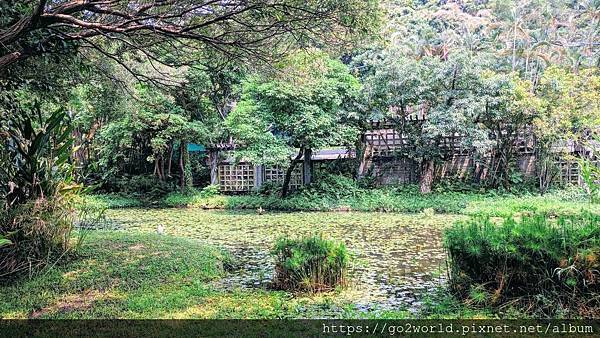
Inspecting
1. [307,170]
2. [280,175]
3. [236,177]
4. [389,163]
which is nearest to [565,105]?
[389,163]

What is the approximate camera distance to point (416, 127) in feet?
49.3

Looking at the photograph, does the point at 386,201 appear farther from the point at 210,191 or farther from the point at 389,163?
the point at 210,191

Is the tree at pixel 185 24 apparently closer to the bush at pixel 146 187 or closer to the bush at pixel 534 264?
the bush at pixel 534 264

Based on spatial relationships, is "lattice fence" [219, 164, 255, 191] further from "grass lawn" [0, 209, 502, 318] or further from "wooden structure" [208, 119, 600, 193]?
"grass lawn" [0, 209, 502, 318]

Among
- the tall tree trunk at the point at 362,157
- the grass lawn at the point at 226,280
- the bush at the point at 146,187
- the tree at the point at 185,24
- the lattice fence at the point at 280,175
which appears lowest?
the grass lawn at the point at 226,280

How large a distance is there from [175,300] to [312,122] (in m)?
9.46

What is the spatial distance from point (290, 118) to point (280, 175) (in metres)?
3.84

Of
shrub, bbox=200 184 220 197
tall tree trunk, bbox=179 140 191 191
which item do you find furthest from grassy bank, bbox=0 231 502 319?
tall tree trunk, bbox=179 140 191 191

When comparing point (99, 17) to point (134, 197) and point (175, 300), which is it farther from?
point (134, 197)

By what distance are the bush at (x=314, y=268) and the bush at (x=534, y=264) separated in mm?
1232

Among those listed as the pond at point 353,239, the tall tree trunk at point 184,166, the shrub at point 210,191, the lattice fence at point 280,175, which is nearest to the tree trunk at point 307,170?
the lattice fence at point 280,175

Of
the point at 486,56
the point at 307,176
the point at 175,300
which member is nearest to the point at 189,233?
the point at 175,300

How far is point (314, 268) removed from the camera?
4906 mm

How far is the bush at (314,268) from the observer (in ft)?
16.1
